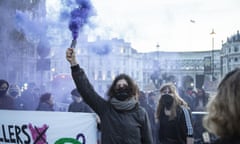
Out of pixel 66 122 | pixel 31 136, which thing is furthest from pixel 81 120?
pixel 31 136

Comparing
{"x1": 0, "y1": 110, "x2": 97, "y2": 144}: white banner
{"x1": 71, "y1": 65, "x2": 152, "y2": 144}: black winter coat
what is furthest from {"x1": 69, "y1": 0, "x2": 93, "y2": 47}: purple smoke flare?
{"x1": 0, "y1": 110, "x2": 97, "y2": 144}: white banner

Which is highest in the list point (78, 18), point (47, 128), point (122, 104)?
point (78, 18)

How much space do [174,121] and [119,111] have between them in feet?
5.80

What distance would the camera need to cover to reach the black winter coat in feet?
13.5

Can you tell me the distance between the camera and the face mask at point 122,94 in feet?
13.8

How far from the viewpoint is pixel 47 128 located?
5.43 m

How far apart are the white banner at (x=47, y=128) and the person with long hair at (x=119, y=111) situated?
3.35 feet

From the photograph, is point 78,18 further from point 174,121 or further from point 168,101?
point 174,121

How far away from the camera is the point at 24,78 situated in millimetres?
30250

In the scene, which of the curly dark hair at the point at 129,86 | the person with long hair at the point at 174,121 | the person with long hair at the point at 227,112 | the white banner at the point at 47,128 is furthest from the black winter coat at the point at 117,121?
the person with long hair at the point at 227,112

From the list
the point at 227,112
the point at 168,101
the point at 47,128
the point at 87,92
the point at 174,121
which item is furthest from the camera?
the point at 168,101

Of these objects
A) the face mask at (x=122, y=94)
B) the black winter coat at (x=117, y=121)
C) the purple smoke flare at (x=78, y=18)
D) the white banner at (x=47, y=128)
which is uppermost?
the purple smoke flare at (x=78, y=18)

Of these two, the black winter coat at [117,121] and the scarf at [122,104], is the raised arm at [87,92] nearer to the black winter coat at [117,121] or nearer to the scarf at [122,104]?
the black winter coat at [117,121]

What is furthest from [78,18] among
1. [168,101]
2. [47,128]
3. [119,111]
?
[119,111]
